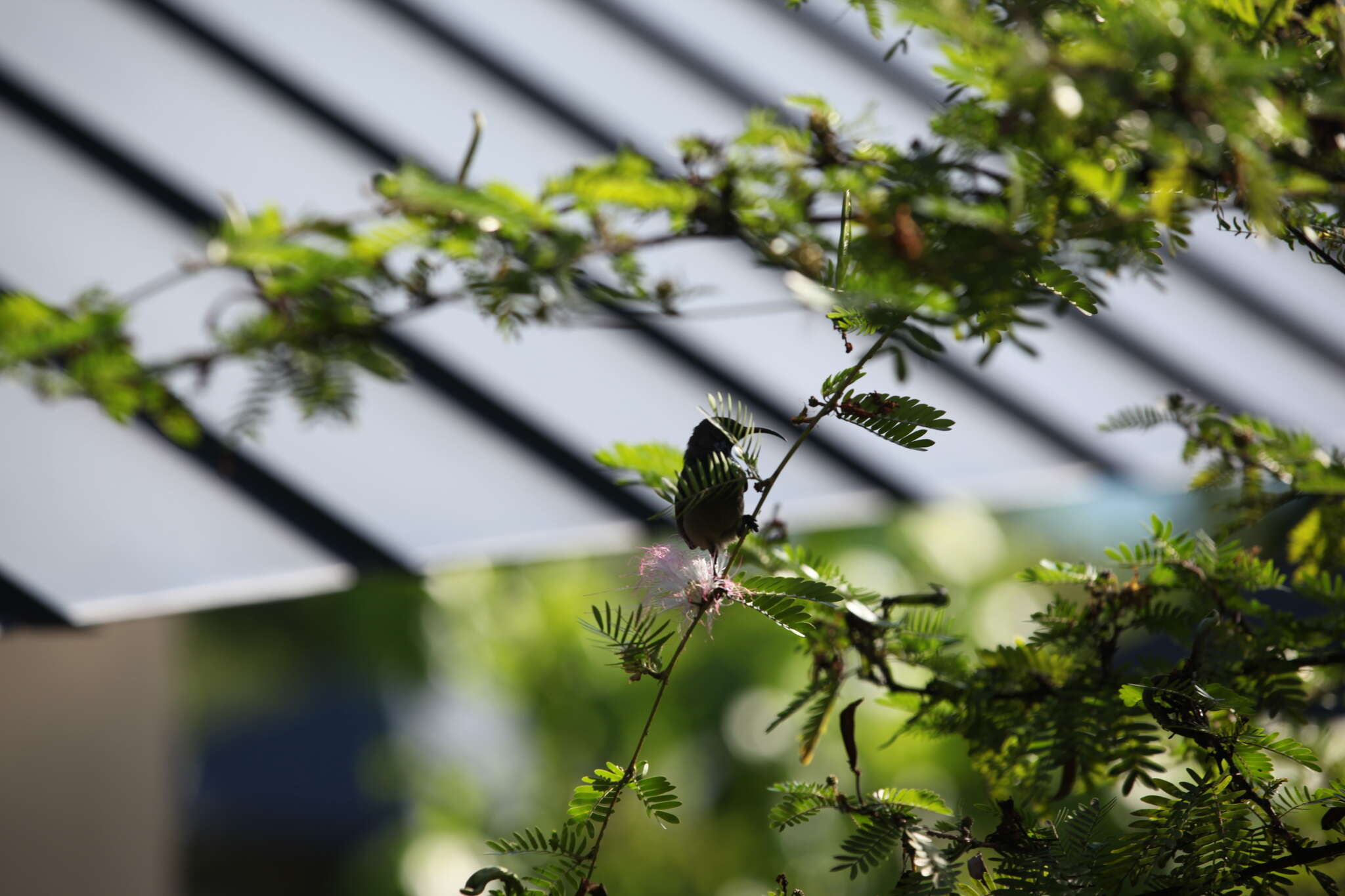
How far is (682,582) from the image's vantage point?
1.67 ft

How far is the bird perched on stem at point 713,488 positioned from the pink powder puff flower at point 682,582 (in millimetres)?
12

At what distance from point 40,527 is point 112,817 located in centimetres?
187

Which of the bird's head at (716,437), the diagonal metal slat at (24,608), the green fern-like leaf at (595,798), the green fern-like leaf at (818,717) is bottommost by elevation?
the green fern-like leaf at (595,798)

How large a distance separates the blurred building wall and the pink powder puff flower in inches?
130

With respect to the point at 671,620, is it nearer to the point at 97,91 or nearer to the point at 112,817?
the point at 97,91

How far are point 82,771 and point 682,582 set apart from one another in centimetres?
367

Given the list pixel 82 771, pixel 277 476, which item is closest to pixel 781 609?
pixel 277 476

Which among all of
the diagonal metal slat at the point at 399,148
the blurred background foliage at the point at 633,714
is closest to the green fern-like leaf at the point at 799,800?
the diagonal metal slat at the point at 399,148

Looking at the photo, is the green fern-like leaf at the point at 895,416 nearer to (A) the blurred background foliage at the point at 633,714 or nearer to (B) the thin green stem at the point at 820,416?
(B) the thin green stem at the point at 820,416

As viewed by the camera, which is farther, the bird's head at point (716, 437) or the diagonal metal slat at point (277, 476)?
the diagonal metal slat at point (277, 476)

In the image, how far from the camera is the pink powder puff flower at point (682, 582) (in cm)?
48

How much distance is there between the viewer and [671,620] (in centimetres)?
54

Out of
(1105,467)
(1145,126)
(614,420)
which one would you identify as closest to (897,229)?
(1145,126)

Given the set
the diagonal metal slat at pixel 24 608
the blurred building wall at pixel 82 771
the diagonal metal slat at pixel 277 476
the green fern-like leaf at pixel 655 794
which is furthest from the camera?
the blurred building wall at pixel 82 771
